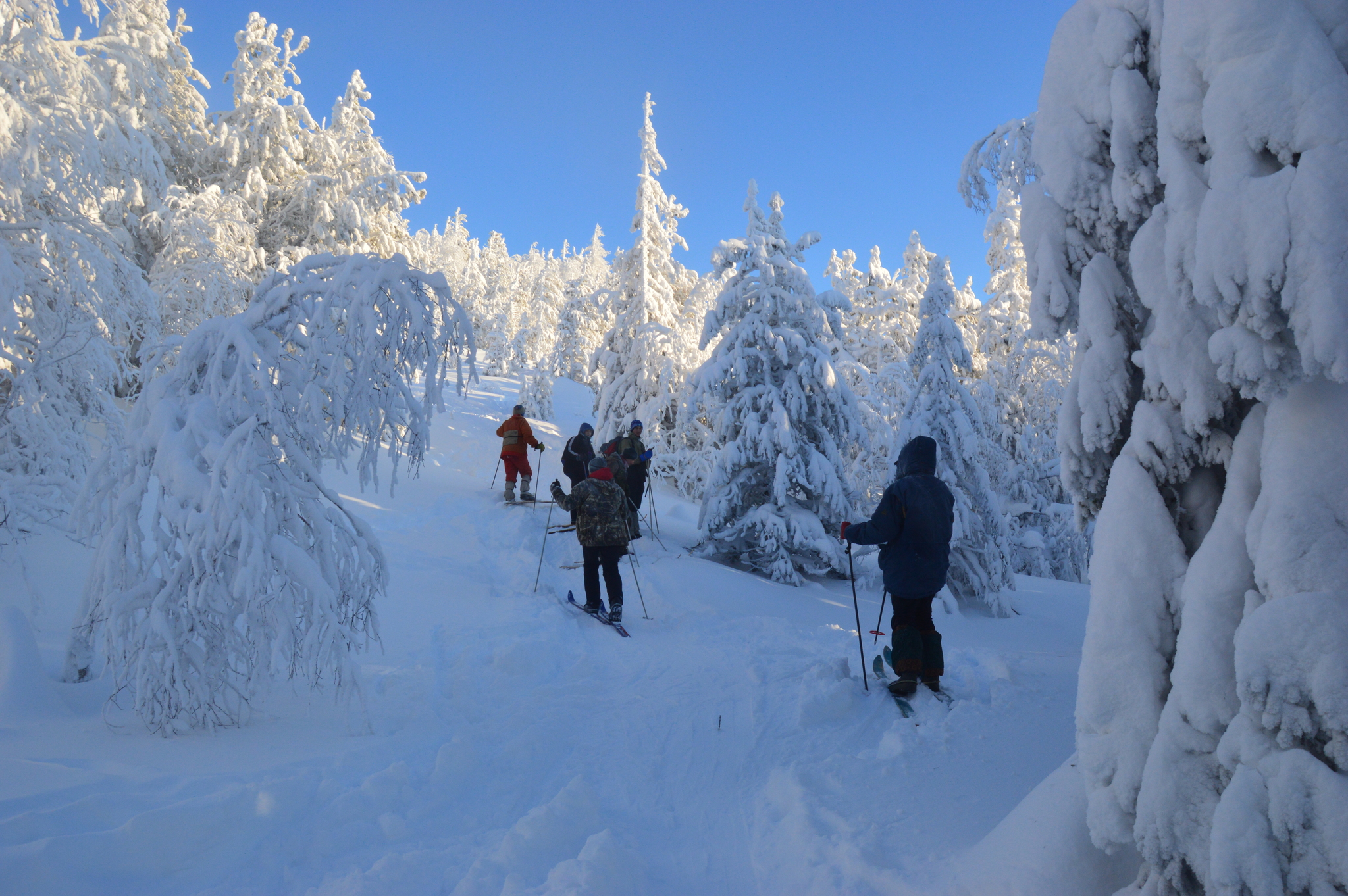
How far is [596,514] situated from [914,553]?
3.80 m

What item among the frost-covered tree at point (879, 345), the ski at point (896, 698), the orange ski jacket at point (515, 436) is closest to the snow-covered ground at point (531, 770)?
the ski at point (896, 698)

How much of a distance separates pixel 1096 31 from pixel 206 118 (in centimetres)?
1979

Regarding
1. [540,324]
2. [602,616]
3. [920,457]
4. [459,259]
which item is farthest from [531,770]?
A: [459,259]

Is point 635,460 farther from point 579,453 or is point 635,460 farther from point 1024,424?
point 1024,424

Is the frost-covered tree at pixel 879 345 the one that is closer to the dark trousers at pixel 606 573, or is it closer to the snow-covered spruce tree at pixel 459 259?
the dark trousers at pixel 606 573

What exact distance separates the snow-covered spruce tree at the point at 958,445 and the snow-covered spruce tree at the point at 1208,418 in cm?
941

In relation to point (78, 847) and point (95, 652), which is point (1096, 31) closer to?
point (78, 847)

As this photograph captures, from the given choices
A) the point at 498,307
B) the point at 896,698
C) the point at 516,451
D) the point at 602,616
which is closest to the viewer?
the point at 896,698

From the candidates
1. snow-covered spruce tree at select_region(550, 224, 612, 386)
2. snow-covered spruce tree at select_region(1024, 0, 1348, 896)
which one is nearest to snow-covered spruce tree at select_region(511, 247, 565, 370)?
snow-covered spruce tree at select_region(550, 224, 612, 386)

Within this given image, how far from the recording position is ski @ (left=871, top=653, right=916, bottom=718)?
4.71 m

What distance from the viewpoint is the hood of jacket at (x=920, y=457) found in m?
5.14

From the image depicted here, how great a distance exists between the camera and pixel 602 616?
25.3 ft

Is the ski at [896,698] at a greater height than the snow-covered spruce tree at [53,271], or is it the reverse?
the snow-covered spruce tree at [53,271]

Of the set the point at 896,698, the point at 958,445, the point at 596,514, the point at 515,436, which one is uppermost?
the point at 958,445
